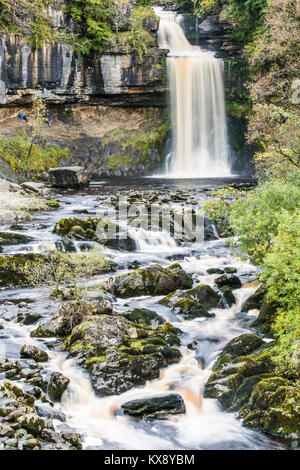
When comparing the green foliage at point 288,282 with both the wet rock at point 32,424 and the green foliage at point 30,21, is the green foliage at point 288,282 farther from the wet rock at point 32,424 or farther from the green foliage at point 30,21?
the green foliage at point 30,21

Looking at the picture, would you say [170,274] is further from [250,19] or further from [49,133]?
[250,19]

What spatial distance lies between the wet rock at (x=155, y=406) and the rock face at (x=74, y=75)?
28224 millimetres

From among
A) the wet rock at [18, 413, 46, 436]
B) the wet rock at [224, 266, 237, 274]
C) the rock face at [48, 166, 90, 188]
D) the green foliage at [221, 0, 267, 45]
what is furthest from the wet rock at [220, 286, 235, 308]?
the green foliage at [221, 0, 267, 45]

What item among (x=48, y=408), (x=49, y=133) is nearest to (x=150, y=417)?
(x=48, y=408)

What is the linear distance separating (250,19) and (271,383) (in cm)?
3179

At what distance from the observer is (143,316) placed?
10773mm

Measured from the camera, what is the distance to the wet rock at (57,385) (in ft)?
26.0

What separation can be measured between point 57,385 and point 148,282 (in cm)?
521

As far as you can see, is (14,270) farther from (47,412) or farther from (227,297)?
(47,412)

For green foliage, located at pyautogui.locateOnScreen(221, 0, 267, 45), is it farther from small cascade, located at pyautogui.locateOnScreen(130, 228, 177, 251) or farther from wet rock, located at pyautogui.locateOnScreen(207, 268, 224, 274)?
wet rock, located at pyautogui.locateOnScreen(207, 268, 224, 274)

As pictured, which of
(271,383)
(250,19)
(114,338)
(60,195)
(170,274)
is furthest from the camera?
(250,19)

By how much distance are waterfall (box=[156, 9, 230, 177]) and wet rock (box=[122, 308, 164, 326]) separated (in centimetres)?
2412

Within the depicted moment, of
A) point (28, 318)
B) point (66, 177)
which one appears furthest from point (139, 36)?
point (28, 318)
